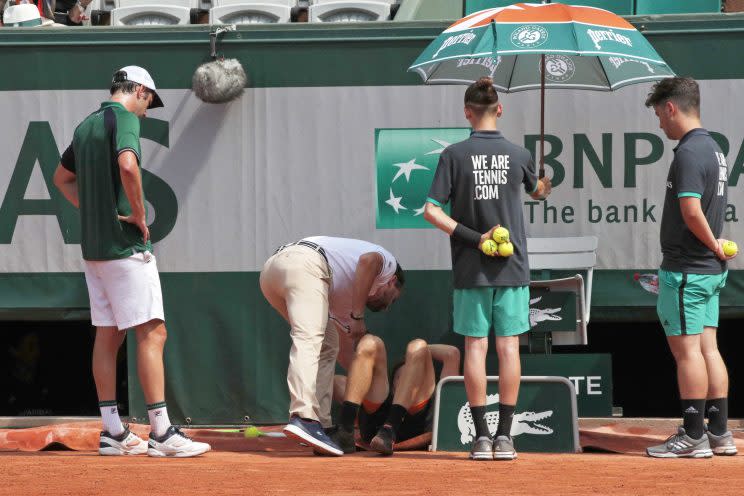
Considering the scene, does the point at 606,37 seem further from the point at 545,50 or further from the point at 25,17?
the point at 25,17

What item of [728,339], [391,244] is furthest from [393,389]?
[728,339]

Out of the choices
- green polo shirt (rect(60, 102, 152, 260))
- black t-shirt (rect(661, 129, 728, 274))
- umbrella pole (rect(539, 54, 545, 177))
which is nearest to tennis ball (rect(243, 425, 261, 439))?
green polo shirt (rect(60, 102, 152, 260))

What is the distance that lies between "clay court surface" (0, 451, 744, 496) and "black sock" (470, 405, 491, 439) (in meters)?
0.16

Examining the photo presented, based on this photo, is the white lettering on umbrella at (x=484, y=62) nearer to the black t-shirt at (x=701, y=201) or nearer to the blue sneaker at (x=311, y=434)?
the black t-shirt at (x=701, y=201)

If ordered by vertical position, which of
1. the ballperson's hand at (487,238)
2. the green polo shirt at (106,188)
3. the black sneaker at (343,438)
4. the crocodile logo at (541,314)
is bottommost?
the black sneaker at (343,438)

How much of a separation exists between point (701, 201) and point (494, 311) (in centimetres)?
110

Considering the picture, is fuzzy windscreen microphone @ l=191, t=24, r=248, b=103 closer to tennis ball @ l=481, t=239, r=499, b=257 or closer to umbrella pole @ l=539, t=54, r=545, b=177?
umbrella pole @ l=539, t=54, r=545, b=177

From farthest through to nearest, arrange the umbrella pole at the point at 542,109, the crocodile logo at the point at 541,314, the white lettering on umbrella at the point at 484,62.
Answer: the crocodile logo at the point at 541,314 < the white lettering on umbrella at the point at 484,62 < the umbrella pole at the point at 542,109

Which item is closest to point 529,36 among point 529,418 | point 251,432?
point 529,418

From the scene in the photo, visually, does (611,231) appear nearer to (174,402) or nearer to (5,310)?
(174,402)

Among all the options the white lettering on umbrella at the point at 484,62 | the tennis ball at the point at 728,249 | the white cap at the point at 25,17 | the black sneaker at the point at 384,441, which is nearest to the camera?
the tennis ball at the point at 728,249

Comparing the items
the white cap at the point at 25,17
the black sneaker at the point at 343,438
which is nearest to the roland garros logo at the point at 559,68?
the black sneaker at the point at 343,438

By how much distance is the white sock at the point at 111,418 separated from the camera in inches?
222

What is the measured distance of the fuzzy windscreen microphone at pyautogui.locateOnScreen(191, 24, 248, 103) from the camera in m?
6.63
